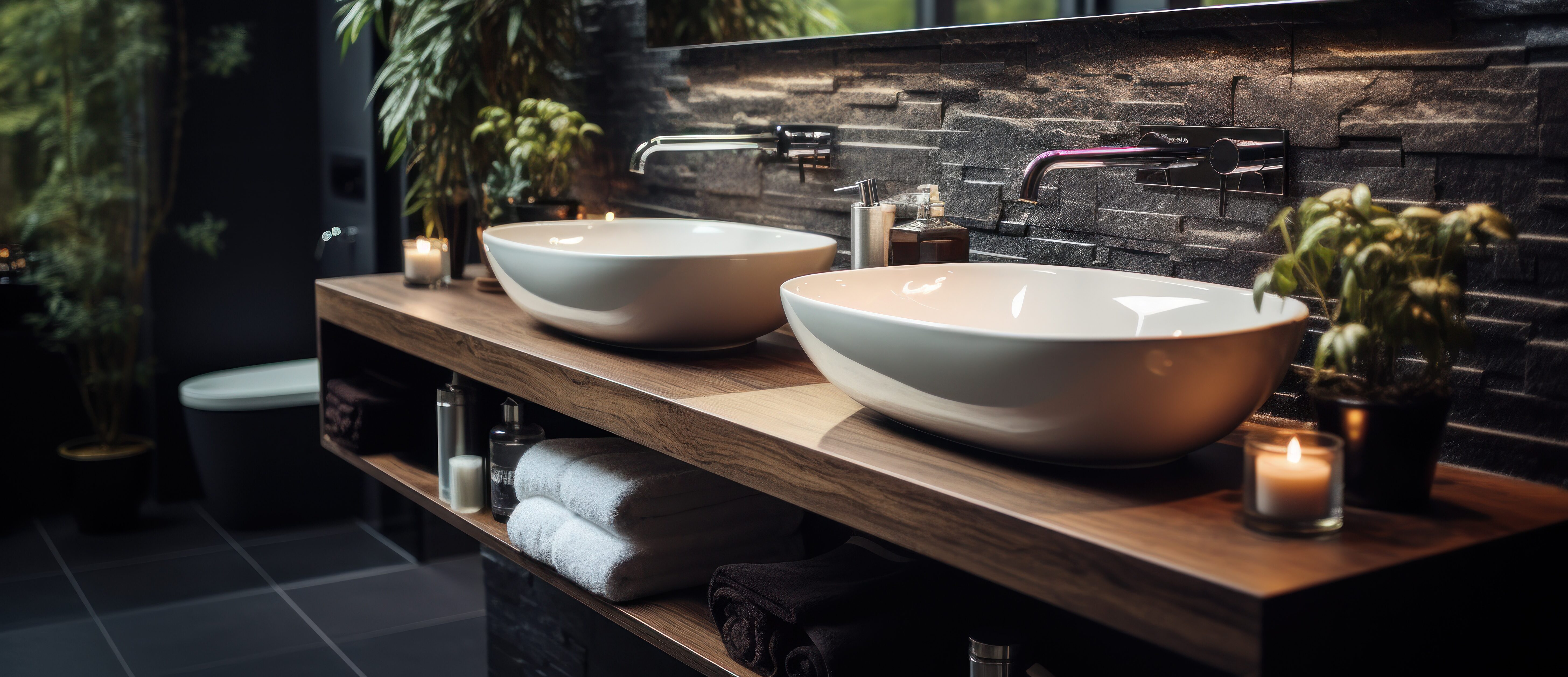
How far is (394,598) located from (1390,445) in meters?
2.89

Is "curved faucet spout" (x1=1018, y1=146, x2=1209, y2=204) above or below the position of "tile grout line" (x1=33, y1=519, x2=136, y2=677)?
above

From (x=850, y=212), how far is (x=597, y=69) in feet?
3.04

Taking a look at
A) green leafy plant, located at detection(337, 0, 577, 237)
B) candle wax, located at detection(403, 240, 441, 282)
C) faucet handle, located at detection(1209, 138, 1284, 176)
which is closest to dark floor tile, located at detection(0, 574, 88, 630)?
green leafy plant, located at detection(337, 0, 577, 237)

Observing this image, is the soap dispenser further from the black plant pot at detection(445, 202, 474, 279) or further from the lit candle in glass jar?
the black plant pot at detection(445, 202, 474, 279)

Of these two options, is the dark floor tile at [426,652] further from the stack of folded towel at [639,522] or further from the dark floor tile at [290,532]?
the stack of folded towel at [639,522]

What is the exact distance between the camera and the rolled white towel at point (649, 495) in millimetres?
1454

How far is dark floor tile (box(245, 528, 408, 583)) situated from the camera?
341 cm

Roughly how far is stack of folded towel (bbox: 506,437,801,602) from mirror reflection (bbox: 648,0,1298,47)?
2.23 ft

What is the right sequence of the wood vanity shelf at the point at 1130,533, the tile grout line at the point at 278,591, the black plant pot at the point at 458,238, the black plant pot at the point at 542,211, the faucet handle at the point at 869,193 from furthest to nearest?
the tile grout line at the point at 278,591, the black plant pot at the point at 458,238, the black plant pot at the point at 542,211, the faucet handle at the point at 869,193, the wood vanity shelf at the point at 1130,533

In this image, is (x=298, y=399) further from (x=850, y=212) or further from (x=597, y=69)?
(x=850, y=212)

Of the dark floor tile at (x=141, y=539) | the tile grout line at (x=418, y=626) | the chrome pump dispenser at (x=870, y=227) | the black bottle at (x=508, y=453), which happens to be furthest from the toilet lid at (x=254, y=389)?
the chrome pump dispenser at (x=870, y=227)

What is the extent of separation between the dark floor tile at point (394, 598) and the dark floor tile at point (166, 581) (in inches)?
8.5

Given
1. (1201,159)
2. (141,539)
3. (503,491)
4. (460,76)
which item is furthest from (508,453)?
(141,539)

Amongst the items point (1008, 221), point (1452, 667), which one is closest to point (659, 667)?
point (1008, 221)
